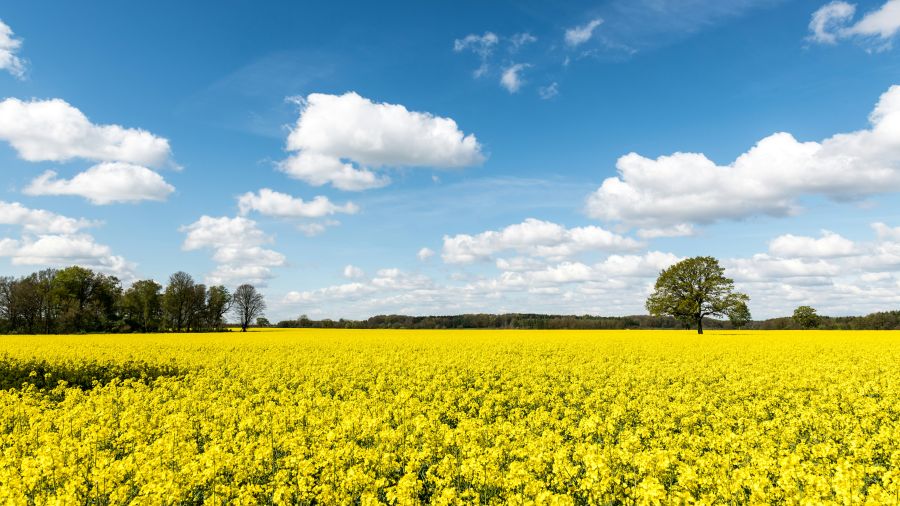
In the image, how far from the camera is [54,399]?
17.8 metres

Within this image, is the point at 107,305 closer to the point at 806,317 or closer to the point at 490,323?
the point at 490,323

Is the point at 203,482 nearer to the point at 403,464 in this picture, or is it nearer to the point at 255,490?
the point at 255,490

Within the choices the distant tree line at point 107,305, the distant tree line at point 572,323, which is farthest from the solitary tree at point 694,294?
the distant tree line at point 107,305

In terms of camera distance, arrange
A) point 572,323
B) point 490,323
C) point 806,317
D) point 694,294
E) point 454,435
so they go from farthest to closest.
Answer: point 490,323 → point 572,323 → point 806,317 → point 694,294 → point 454,435

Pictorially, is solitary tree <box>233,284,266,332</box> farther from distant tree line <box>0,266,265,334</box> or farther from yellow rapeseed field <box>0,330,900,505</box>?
yellow rapeseed field <box>0,330,900,505</box>

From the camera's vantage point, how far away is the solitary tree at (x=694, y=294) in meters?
62.1

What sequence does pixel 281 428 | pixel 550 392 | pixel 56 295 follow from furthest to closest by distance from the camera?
pixel 56 295, pixel 550 392, pixel 281 428

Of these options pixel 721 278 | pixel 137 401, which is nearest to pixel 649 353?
pixel 137 401

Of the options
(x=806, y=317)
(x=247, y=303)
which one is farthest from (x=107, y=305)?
(x=806, y=317)

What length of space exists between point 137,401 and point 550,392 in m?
13.0

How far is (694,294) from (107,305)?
94688mm

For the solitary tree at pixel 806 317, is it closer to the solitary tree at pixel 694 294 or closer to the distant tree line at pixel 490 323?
the distant tree line at pixel 490 323

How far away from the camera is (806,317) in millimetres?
99375

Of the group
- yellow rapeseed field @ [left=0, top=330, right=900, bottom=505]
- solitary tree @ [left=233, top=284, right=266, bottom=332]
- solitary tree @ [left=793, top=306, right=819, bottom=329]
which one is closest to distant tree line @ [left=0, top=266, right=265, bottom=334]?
solitary tree @ [left=233, top=284, right=266, bottom=332]
